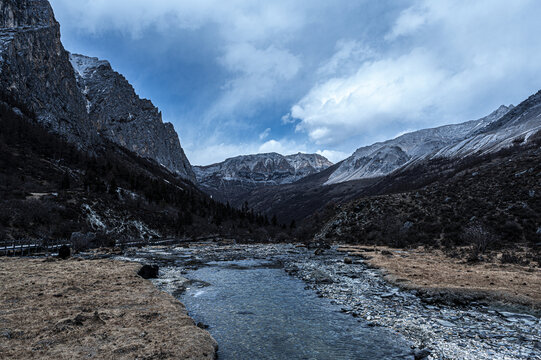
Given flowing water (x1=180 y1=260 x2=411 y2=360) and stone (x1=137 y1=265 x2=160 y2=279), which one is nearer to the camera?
flowing water (x1=180 y1=260 x2=411 y2=360)

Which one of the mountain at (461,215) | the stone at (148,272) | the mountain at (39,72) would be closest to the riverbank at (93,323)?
the stone at (148,272)

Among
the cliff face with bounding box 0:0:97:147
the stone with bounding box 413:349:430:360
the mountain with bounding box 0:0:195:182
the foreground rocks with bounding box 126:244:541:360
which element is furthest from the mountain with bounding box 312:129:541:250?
the cliff face with bounding box 0:0:97:147

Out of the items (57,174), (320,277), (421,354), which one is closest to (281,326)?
(421,354)

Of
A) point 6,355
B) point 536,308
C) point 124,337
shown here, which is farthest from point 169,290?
point 536,308

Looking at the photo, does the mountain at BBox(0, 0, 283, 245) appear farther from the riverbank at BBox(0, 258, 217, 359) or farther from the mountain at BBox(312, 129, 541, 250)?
the mountain at BBox(312, 129, 541, 250)

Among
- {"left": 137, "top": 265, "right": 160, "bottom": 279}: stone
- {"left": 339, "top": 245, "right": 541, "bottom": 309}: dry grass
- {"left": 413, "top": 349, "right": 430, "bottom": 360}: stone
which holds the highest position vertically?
{"left": 137, "top": 265, "right": 160, "bottom": 279}: stone

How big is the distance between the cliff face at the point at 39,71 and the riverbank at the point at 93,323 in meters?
126

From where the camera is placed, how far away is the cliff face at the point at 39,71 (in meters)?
114

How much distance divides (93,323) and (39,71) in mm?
162688

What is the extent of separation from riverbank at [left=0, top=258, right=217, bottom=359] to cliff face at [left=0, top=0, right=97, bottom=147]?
415 feet

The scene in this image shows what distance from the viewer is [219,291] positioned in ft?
68.3

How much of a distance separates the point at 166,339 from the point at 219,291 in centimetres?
1092

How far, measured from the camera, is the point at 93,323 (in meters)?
11.4

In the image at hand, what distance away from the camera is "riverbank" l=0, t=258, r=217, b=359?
895 cm
